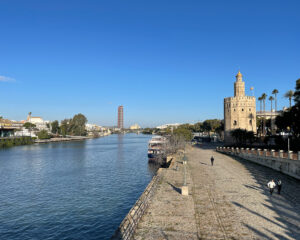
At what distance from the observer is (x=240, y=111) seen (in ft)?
206

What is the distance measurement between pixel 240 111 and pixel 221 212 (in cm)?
5210

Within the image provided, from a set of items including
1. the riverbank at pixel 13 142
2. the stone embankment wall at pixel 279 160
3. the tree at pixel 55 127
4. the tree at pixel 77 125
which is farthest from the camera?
the tree at pixel 77 125

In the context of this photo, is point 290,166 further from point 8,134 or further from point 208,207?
point 8,134

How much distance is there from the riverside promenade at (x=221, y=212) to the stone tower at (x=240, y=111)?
135 ft

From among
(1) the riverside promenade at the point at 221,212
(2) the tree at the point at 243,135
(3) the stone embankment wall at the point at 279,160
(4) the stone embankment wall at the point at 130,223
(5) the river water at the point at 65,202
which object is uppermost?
(2) the tree at the point at 243,135

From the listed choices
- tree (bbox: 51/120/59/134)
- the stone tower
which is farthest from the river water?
tree (bbox: 51/120/59/134)

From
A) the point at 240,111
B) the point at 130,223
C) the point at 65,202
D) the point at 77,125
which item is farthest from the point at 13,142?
the point at 130,223

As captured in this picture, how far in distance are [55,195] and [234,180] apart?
1721cm

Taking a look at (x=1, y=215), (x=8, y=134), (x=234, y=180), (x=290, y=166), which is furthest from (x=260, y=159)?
(x=8, y=134)

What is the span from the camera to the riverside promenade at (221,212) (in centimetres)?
1145

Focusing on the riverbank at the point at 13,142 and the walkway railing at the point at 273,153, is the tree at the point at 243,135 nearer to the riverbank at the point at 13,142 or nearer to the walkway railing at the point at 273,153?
the walkway railing at the point at 273,153

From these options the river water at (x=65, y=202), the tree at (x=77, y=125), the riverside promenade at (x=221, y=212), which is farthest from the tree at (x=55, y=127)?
the riverside promenade at (x=221, y=212)

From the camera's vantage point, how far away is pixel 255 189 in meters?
20.0

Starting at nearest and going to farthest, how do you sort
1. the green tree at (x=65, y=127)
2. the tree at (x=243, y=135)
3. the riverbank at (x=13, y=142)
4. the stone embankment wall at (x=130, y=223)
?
the stone embankment wall at (x=130, y=223) → the tree at (x=243, y=135) → the riverbank at (x=13, y=142) → the green tree at (x=65, y=127)
